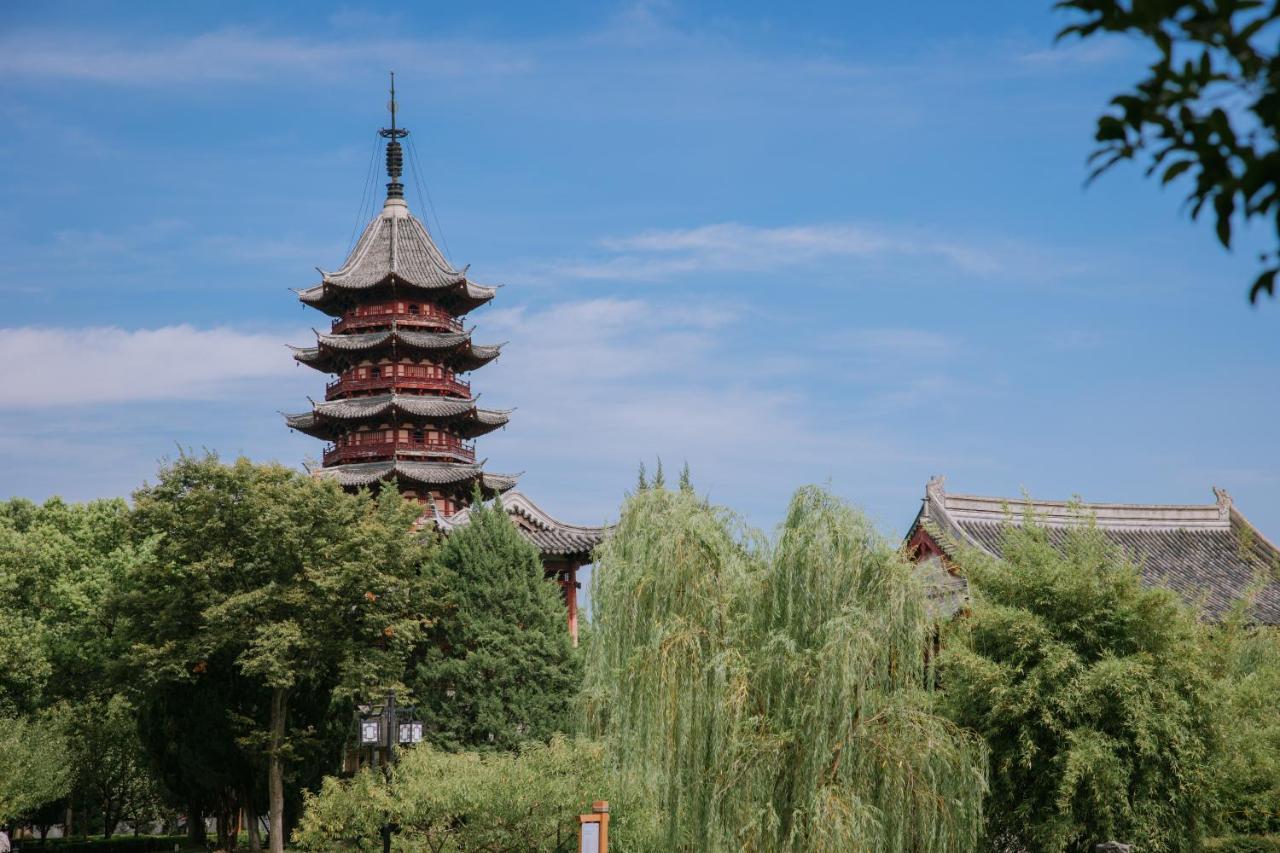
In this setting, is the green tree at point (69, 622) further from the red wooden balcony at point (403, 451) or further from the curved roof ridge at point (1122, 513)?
the curved roof ridge at point (1122, 513)

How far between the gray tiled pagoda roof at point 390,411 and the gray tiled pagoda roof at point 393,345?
1378 mm

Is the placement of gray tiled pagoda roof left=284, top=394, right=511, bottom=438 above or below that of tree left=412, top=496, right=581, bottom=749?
above

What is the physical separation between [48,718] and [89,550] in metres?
3.90

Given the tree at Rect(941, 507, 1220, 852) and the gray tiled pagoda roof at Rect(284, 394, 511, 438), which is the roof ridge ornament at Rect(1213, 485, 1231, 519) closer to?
the tree at Rect(941, 507, 1220, 852)

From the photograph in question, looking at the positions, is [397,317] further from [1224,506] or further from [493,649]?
[1224,506]

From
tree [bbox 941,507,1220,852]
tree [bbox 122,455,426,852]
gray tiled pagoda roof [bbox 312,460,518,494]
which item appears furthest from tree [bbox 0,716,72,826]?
tree [bbox 941,507,1220,852]

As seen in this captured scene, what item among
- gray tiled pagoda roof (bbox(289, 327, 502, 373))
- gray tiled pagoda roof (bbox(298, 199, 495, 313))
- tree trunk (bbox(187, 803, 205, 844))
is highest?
gray tiled pagoda roof (bbox(298, 199, 495, 313))

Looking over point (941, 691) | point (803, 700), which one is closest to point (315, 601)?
point (941, 691)

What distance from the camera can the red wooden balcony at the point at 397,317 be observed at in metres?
43.3

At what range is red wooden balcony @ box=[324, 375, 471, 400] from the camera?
140ft

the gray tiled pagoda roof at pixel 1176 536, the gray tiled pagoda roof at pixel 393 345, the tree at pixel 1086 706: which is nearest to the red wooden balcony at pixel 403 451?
the gray tiled pagoda roof at pixel 393 345

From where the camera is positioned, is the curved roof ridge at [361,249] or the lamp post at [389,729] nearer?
the lamp post at [389,729]

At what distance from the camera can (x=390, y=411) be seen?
41.9 metres

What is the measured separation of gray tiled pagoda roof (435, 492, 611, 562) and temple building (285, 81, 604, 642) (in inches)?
143
